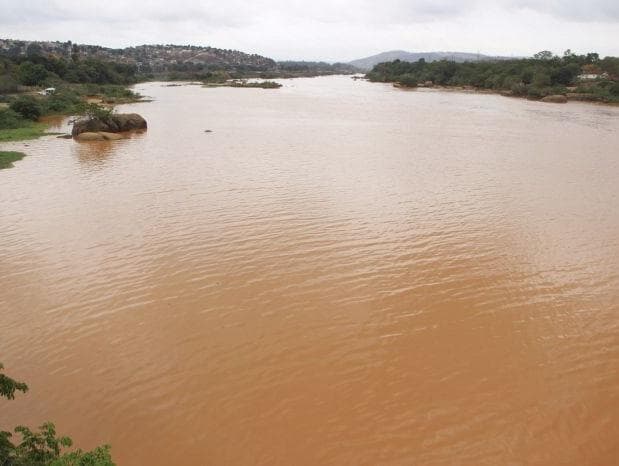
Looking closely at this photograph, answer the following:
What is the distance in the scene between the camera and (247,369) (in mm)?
8859

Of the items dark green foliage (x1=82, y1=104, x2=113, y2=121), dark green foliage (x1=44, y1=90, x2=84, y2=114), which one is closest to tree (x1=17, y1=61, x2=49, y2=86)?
dark green foliage (x1=44, y1=90, x2=84, y2=114)

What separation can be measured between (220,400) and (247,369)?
0.91 m

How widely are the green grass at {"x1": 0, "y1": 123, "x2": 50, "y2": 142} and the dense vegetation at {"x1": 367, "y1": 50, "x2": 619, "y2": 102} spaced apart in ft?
223

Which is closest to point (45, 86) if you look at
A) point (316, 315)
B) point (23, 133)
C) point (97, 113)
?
point (23, 133)

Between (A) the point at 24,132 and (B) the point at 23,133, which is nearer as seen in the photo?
(B) the point at 23,133

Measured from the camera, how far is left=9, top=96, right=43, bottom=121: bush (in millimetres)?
42125

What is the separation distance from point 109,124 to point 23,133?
22.0ft

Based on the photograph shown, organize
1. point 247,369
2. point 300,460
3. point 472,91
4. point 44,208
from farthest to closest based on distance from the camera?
1. point 472,91
2. point 44,208
3. point 247,369
4. point 300,460

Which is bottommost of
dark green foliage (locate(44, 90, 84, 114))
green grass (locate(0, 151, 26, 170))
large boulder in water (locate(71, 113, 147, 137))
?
green grass (locate(0, 151, 26, 170))

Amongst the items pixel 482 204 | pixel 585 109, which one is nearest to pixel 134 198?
pixel 482 204

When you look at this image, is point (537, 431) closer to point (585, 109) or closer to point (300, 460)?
point (300, 460)

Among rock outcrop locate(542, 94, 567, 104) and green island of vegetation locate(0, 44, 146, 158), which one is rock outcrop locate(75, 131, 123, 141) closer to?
green island of vegetation locate(0, 44, 146, 158)

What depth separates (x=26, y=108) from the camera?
42.5m

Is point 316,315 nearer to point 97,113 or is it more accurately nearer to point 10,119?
point 97,113
